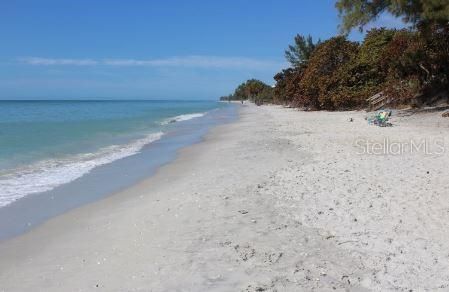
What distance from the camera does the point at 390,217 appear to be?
5.43 metres

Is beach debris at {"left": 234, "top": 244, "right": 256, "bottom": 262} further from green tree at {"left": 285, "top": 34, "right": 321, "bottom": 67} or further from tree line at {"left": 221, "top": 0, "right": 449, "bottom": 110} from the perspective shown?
green tree at {"left": 285, "top": 34, "right": 321, "bottom": 67}

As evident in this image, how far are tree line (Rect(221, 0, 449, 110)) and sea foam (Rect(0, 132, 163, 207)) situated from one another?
1058 cm

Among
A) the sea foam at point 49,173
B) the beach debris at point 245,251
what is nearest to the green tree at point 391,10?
the sea foam at point 49,173

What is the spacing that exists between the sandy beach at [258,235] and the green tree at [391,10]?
8.32 m

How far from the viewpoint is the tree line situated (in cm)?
1752

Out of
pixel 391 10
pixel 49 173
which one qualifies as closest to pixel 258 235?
pixel 49 173

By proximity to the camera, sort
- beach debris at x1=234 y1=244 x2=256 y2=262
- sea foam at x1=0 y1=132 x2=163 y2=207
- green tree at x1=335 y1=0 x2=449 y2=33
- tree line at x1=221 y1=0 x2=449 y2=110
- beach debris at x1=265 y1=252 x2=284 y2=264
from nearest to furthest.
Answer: beach debris at x1=265 y1=252 x2=284 y2=264, beach debris at x1=234 y1=244 x2=256 y2=262, sea foam at x1=0 y1=132 x2=163 y2=207, green tree at x1=335 y1=0 x2=449 y2=33, tree line at x1=221 y1=0 x2=449 y2=110

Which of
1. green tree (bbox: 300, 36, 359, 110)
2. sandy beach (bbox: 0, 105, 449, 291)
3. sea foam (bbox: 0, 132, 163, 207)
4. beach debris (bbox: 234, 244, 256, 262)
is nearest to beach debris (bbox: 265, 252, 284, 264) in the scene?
sandy beach (bbox: 0, 105, 449, 291)

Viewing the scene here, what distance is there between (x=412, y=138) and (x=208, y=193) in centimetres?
764

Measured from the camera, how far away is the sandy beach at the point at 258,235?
3969 mm

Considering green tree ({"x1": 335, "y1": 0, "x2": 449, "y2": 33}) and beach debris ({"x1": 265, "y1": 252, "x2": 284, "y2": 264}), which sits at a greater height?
green tree ({"x1": 335, "y1": 0, "x2": 449, "y2": 33})

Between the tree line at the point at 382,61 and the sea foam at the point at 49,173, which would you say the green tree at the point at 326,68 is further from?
the sea foam at the point at 49,173

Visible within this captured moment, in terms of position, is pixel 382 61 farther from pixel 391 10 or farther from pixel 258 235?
pixel 258 235

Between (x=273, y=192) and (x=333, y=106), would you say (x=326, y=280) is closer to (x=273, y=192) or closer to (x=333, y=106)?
(x=273, y=192)
